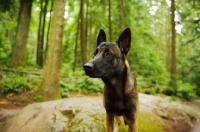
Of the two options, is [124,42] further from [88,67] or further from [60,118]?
[60,118]

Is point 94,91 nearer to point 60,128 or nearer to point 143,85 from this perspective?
point 143,85

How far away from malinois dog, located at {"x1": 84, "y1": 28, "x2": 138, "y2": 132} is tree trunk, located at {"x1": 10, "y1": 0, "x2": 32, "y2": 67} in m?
12.2

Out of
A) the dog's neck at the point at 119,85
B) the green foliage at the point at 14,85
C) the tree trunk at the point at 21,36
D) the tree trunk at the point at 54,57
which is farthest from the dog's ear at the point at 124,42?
the tree trunk at the point at 21,36

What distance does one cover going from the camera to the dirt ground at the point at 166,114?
267 inches

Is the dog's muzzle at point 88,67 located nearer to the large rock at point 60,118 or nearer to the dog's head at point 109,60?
the dog's head at point 109,60

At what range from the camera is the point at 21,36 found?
47.0 ft

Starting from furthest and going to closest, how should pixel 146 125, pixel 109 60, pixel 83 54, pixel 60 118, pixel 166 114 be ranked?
pixel 83 54, pixel 166 114, pixel 146 125, pixel 60 118, pixel 109 60

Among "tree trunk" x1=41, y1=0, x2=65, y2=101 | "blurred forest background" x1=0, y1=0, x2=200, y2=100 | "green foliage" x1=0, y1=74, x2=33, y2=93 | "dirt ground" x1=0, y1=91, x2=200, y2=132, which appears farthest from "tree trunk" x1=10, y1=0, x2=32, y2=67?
"tree trunk" x1=41, y1=0, x2=65, y2=101

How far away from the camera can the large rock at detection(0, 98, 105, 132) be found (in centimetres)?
443

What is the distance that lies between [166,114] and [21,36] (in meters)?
11.9

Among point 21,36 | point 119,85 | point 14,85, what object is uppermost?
point 21,36

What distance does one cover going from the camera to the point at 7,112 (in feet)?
→ 25.1

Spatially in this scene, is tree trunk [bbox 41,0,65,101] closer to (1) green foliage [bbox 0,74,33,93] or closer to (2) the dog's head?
(1) green foliage [bbox 0,74,33,93]

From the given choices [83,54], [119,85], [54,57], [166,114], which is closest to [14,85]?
[54,57]
